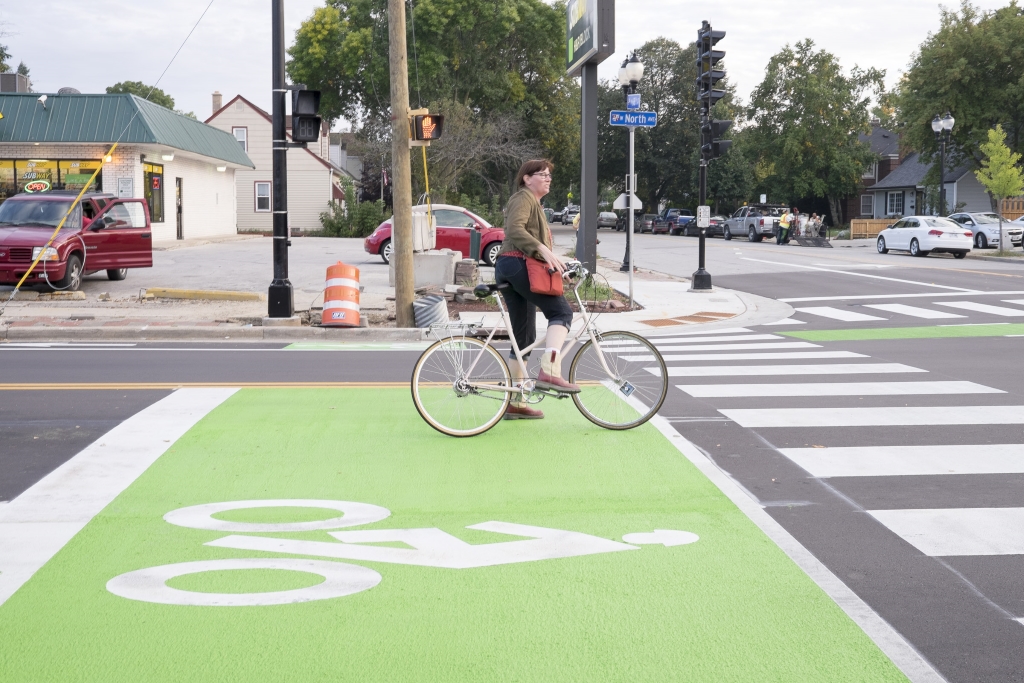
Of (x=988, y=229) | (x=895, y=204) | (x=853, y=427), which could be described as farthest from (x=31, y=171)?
(x=895, y=204)

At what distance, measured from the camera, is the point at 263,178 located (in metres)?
53.9

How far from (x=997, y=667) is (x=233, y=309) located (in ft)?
48.3

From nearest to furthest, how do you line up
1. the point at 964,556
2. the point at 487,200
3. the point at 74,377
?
the point at 964,556
the point at 74,377
the point at 487,200

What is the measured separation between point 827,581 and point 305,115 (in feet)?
38.9

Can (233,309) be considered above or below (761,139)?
below

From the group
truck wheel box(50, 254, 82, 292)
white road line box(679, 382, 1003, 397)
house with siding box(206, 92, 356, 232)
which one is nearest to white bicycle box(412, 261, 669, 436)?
white road line box(679, 382, 1003, 397)

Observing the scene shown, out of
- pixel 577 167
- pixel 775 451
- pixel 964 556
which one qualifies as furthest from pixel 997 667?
pixel 577 167

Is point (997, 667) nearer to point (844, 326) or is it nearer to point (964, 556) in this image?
point (964, 556)

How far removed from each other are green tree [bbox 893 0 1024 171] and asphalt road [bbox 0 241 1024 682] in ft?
120

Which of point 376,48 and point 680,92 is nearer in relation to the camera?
point 376,48

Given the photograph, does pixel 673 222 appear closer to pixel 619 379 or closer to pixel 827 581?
pixel 619 379

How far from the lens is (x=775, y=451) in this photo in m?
6.98

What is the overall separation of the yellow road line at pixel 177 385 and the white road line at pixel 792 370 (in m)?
2.95

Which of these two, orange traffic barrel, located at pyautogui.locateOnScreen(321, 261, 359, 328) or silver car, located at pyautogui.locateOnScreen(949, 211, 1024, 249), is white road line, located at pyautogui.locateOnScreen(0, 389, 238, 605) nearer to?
orange traffic barrel, located at pyautogui.locateOnScreen(321, 261, 359, 328)
